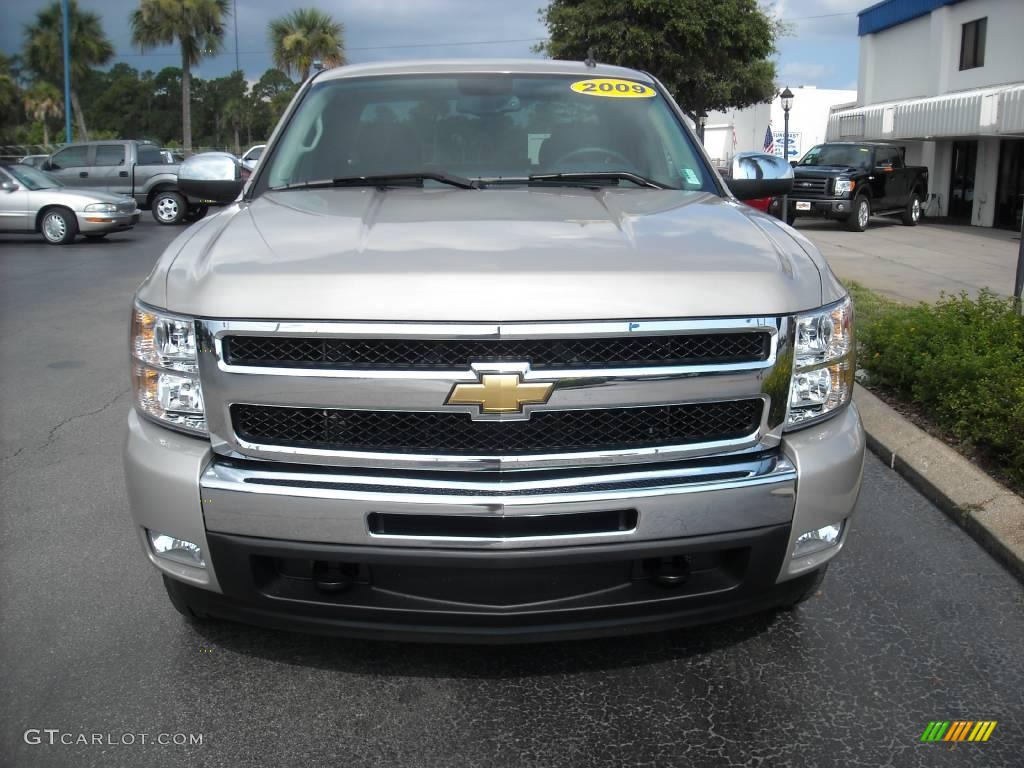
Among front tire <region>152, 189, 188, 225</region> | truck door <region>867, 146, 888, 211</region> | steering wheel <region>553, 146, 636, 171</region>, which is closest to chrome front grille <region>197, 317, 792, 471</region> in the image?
steering wheel <region>553, 146, 636, 171</region>

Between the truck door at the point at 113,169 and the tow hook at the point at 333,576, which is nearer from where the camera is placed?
the tow hook at the point at 333,576

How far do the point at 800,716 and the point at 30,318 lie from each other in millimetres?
9183

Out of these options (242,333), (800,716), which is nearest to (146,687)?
(242,333)

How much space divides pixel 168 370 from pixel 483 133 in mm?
1857

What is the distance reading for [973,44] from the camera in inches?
1025

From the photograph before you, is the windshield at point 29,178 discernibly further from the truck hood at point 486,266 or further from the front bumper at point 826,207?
the truck hood at point 486,266

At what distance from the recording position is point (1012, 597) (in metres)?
3.64

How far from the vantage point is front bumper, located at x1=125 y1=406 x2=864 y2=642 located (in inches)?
97.6

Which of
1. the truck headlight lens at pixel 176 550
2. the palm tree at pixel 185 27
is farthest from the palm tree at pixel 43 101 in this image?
the truck headlight lens at pixel 176 550

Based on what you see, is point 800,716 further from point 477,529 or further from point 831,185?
point 831,185

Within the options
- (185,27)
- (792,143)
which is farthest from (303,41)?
(792,143)

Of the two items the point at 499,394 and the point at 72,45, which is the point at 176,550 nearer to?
the point at 499,394

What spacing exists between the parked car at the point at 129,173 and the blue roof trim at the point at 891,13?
2031cm

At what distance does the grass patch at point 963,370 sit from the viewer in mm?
4824
